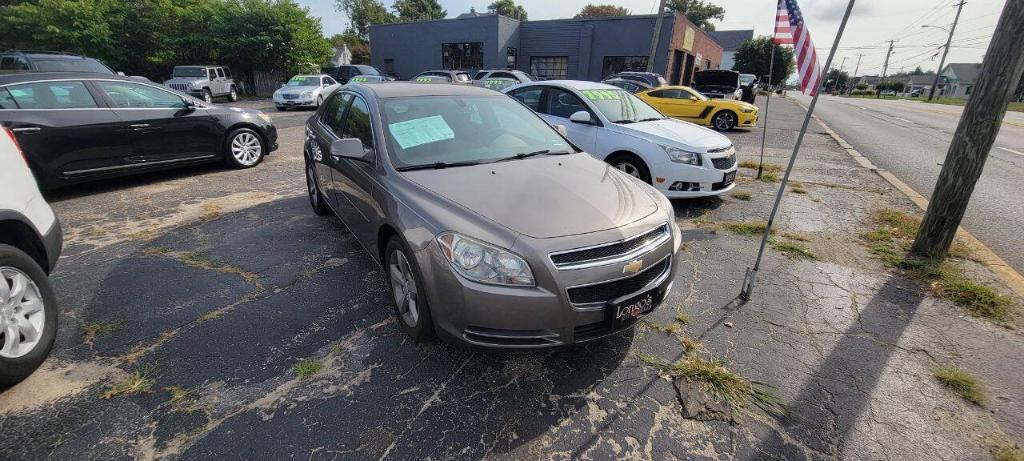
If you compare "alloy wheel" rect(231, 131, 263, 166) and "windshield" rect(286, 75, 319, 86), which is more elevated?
"windshield" rect(286, 75, 319, 86)

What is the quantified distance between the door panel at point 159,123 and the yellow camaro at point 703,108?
11.3 metres

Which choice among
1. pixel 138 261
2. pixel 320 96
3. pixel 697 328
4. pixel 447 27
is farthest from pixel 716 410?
pixel 447 27

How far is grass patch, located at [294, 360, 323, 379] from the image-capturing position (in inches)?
99.7

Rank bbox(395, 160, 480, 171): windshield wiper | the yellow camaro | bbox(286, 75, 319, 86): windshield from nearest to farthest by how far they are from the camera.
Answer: bbox(395, 160, 480, 171): windshield wiper, the yellow camaro, bbox(286, 75, 319, 86): windshield

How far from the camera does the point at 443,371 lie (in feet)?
8.46

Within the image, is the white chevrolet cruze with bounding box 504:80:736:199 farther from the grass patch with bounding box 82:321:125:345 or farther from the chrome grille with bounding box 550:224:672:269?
the grass patch with bounding box 82:321:125:345

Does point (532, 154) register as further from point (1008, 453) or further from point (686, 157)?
point (1008, 453)

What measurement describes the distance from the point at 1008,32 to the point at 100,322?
6951mm

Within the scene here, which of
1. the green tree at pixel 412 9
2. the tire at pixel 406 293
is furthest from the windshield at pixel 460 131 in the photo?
the green tree at pixel 412 9

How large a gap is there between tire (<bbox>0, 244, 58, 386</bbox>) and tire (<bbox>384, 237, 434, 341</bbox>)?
1.92 meters

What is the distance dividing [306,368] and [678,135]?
481 centimetres

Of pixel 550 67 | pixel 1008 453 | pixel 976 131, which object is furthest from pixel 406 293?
pixel 550 67

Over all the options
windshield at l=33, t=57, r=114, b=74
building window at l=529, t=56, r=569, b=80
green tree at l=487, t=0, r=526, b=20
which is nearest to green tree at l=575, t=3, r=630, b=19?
green tree at l=487, t=0, r=526, b=20

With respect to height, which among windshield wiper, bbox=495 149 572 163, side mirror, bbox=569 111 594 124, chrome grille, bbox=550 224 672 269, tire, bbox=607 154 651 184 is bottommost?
tire, bbox=607 154 651 184
